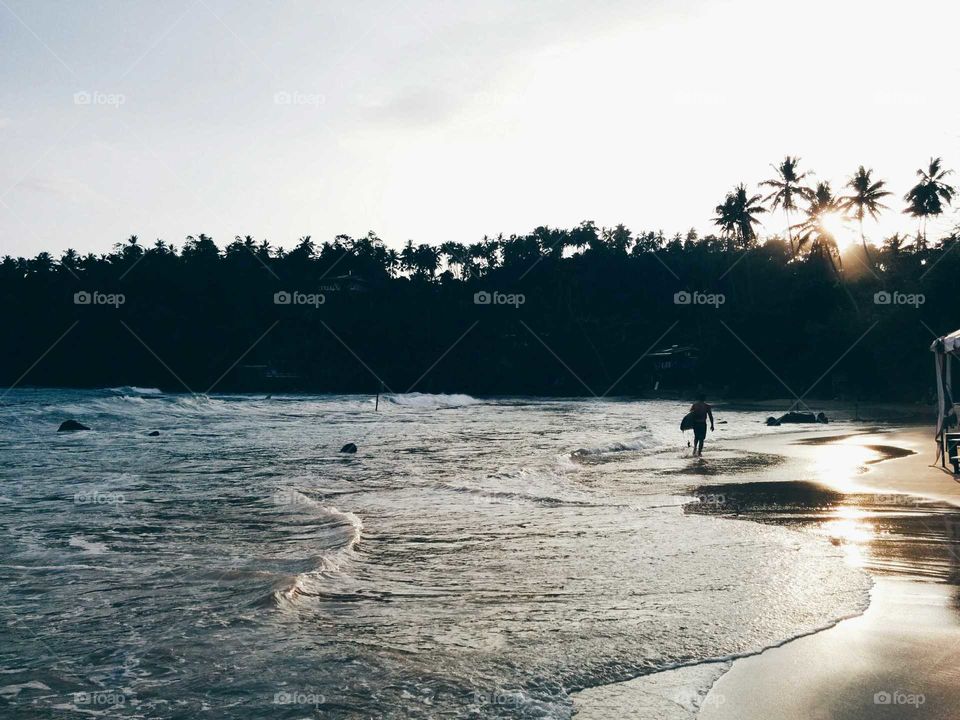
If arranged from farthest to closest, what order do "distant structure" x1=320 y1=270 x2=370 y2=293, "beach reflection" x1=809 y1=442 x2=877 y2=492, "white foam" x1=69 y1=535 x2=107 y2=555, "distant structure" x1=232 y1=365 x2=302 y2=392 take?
1. "distant structure" x1=320 y1=270 x2=370 y2=293
2. "distant structure" x1=232 y1=365 x2=302 y2=392
3. "beach reflection" x1=809 y1=442 x2=877 y2=492
4. "white foam" x1=69 y1=535 x2=107 y2=555

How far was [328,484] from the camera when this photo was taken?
1327cm

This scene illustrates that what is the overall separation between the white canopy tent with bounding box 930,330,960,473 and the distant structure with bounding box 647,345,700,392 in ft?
168

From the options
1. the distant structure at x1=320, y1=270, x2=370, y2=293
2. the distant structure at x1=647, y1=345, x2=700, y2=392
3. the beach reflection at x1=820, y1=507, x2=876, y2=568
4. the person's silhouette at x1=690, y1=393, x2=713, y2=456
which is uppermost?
the distant structure at x1=320, y1=270, x2=370, y2=293

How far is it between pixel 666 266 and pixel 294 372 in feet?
143

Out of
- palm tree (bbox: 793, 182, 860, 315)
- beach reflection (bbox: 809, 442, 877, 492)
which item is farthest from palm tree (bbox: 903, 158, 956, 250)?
beach reflection (bbox: 809, 442, 877, 492)

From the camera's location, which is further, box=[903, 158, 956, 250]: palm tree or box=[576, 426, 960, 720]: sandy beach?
box=[903, 158, 956, 250]: palm tree

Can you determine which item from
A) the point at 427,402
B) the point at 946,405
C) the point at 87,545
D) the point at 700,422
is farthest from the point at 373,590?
the point at 427,402

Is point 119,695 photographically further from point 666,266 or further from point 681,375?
point 666,266

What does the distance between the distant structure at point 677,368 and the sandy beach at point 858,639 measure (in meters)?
55.6

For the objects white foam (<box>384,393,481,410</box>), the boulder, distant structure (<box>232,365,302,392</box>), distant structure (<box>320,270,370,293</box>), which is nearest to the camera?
the boulder

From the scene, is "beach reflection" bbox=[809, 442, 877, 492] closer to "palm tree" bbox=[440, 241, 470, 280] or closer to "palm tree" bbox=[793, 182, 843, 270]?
"palm tree" bbox=[793, 182, 843, 270]

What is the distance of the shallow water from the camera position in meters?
4.48

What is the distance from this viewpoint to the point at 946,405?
50.6 feet

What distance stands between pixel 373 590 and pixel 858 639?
3743 mm
